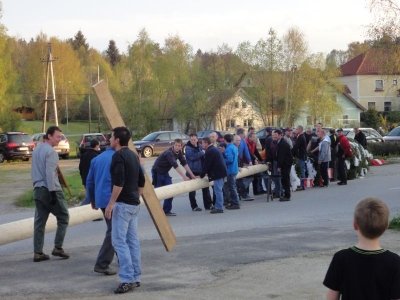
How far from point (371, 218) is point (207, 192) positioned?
1244 centimetres

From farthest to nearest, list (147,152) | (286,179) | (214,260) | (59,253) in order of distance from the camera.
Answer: (147,152) < (286,179) < (59,253) < (214,260)

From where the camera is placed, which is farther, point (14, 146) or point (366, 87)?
point (366, 87)

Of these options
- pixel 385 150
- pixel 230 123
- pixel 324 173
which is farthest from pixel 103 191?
pixel 230 123

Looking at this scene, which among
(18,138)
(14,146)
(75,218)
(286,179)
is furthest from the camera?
(18,138)

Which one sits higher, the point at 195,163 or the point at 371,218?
the point at 371,218

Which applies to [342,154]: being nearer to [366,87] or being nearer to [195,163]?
[195,163]

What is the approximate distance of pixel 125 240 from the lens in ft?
26.0

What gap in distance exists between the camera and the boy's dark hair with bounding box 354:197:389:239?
3.90 m

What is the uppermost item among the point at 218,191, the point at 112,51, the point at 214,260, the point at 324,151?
the point at 112,51

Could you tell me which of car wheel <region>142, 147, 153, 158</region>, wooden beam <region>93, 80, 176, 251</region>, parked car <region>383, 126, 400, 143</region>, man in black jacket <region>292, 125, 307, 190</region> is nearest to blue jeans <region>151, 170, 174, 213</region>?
man in black jacket <region>292, 125, 307, 190</region>

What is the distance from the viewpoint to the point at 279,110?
219 ft

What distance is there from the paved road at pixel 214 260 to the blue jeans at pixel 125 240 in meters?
0.23

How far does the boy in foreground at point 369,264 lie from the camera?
12.8 feet

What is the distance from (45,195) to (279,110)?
58158 mm
